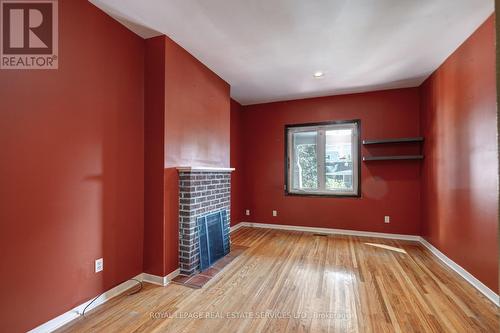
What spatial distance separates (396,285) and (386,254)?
1.00 meters

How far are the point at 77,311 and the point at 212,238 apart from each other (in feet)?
4.81

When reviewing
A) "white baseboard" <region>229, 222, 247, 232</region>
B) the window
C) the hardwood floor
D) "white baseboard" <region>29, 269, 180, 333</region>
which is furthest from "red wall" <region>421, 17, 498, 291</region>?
"white baseboard" <region>229, 222, 247, 232</region>

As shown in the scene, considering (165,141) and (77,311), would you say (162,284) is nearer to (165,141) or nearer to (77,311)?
(77,311)

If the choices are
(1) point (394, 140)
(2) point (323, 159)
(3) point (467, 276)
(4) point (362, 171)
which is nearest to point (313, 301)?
(3) point (467, 276)

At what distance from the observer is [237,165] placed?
4844 millimetres

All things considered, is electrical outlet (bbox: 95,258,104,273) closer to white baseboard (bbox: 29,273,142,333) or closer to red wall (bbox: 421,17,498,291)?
white baseboard (bbox: 29,273,142,333)

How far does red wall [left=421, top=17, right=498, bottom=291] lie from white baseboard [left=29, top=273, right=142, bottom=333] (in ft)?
11.4

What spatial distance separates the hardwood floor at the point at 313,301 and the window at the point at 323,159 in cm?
160

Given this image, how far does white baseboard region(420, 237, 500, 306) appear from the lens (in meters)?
2.11

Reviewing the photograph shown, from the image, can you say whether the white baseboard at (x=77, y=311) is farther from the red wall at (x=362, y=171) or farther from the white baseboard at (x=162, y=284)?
the red wall at (x=362, y=171)

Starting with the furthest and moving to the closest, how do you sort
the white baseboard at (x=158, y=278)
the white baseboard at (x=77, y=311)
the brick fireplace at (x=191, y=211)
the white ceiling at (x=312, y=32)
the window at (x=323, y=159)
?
1. the window at (x=323, y=159)
2. the brick fireplace at (x=191, y=211)
3. the white baseboard at (x=158, y=278)
4. the white ceiling at (x=312, y=32)
5. the white baseboard at (x=77, y=311)

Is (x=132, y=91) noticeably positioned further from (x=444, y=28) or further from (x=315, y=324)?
(x=444, y=28)

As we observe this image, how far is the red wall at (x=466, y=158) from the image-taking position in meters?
2.14

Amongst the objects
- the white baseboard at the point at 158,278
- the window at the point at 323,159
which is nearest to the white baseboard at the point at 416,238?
the window at the point at 323,159
